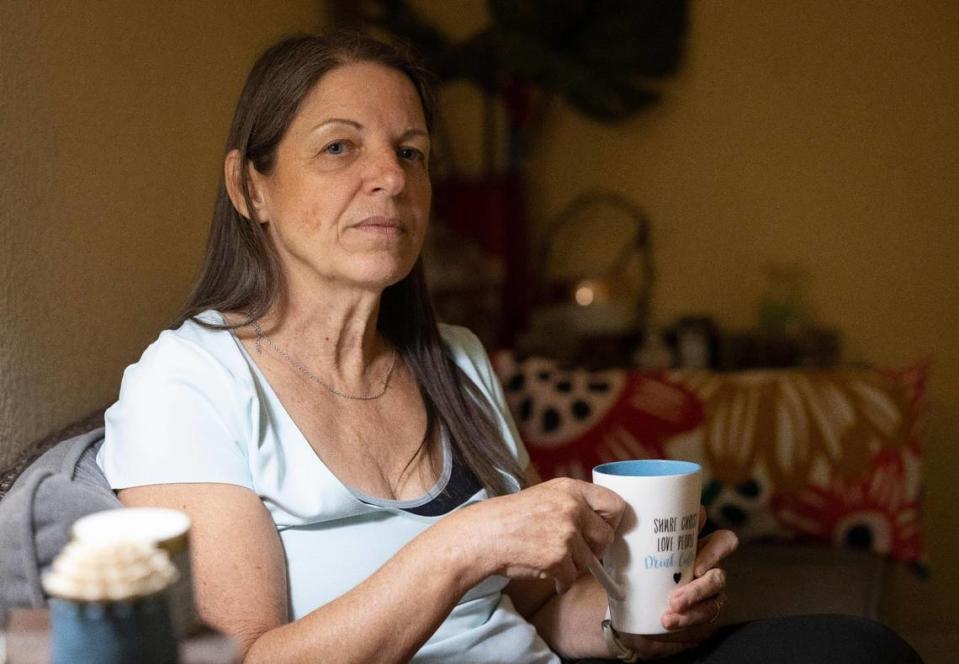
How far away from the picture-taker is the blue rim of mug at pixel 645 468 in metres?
1.03

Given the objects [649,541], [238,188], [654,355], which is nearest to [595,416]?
[654,355]

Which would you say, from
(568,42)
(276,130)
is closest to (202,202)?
(276,130)

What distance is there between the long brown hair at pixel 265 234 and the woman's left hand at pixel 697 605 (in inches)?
10.3

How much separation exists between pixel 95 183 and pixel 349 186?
394 mm

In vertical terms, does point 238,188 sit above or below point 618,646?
above

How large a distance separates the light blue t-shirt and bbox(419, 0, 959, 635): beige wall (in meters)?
1.90

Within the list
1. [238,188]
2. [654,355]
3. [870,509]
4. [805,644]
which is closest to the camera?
[805,644]

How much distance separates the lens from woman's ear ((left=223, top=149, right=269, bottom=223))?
52.5 inches

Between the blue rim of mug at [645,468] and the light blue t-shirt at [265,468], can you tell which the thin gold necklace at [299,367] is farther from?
the blue rim of mug at [645,468]

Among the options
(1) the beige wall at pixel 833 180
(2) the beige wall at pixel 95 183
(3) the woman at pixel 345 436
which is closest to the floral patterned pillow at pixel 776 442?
(1) the beige wall at pixel 833 180

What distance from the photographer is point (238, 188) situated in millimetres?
1337

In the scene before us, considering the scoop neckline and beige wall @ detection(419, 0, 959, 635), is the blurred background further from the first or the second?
the scoop neckline

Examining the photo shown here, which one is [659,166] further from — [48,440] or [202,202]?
[48,440]

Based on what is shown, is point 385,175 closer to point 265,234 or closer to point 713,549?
point 265,234
